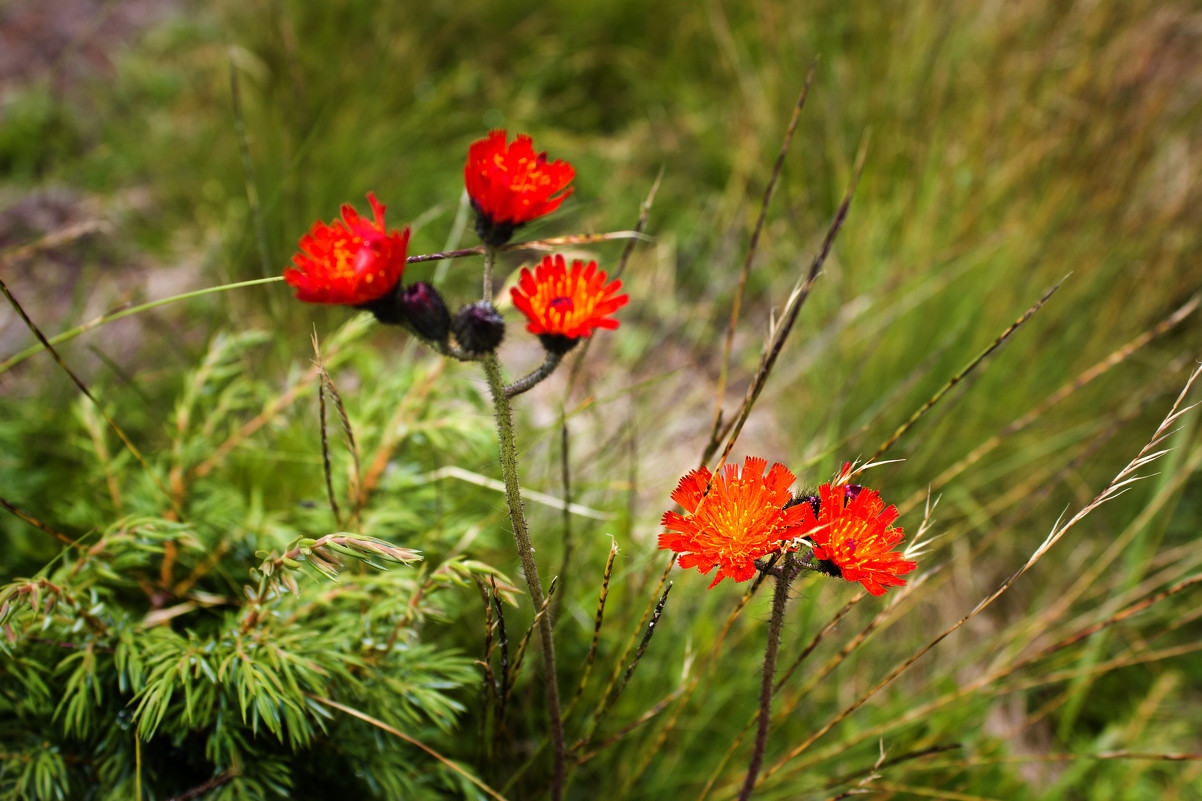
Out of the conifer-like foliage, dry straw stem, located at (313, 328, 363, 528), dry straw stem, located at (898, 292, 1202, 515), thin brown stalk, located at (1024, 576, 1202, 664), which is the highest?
dry straw stem, located at (898, 292, 1202, 515)

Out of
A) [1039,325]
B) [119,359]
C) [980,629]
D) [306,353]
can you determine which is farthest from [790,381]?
[119,359]

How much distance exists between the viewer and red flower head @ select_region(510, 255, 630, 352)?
30.5 inches

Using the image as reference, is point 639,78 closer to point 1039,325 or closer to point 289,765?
point 1039,325

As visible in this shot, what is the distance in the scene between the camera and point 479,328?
768 millimetres

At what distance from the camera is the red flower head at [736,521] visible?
735 millimetres

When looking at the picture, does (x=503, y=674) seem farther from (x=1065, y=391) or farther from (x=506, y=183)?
(x=1065, y=391)

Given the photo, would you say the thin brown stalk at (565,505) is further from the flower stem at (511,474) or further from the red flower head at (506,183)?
the red flower head at (506,183)

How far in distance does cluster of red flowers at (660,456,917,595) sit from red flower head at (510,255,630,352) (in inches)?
7.6

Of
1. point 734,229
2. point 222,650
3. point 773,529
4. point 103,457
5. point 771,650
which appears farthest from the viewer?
point 734,229

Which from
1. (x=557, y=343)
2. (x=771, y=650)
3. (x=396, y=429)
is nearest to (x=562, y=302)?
(x=557, y=343)

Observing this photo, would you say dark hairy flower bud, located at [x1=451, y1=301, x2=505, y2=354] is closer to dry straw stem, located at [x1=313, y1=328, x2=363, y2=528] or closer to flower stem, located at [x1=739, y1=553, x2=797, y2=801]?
dry straw stem, located at [x1=313, y1=328, x2=363, y2=528]

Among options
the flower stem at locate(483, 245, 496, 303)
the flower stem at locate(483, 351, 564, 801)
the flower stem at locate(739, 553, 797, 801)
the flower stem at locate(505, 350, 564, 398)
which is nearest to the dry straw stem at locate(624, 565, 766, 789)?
the flower stem at locate(739, 553, 797, 801)

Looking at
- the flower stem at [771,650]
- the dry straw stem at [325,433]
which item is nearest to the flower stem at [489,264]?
the dry straw stem at [325,433]

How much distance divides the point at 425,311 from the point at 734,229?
6.64ft
